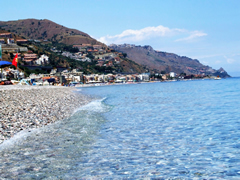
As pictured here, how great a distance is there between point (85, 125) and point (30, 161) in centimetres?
600

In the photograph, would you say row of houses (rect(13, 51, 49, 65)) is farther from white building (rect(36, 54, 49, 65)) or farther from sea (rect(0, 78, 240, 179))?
sea (rect(0, 78, 240, 179))

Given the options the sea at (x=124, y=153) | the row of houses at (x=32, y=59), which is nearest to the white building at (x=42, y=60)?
the row of houses at (x=32, y=59)

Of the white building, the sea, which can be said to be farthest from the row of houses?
the sea

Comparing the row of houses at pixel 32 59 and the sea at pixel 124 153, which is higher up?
the row of houses at pixel 32 59

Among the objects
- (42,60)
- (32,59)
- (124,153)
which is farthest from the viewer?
(42,60)

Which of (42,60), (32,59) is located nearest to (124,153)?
(32,59)

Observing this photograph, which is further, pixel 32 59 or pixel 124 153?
pixel 32 59

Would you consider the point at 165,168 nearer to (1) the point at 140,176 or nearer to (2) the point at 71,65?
(1) the point at 140,176

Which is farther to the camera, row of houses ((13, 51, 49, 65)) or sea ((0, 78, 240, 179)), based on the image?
row of houses ((13, 51, 49, 65))

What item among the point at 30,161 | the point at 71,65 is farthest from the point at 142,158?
the point at 71,65

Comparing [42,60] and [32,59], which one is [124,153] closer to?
[32,59]

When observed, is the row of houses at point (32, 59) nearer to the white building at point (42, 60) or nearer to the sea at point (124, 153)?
the white building at point (42, 60)

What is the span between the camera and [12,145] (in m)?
8.30

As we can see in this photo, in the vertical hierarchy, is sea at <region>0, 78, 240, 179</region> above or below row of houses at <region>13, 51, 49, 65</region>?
below
